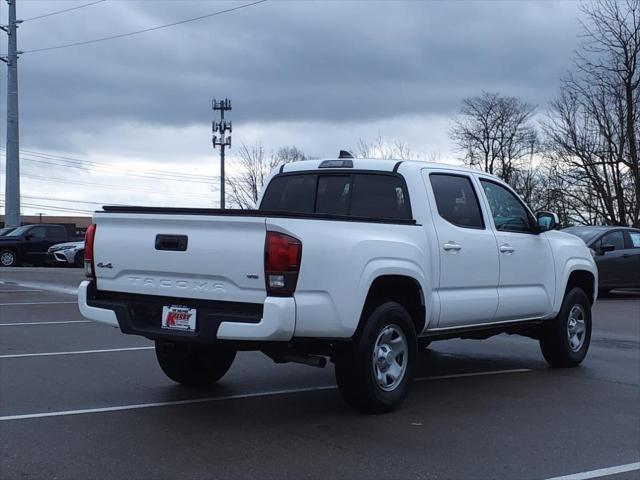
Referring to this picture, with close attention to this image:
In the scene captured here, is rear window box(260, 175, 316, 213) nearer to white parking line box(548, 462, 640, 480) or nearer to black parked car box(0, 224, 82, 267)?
white parking line box(548, 462, 640, 480)

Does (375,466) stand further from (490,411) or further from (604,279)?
(604,279)

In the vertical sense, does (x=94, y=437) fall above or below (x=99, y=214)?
below

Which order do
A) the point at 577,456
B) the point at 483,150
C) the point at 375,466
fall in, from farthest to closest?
the point at 483,150 < the point at 577,456 < the point at 375,466

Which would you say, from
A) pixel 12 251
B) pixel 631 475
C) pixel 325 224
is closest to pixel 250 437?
pixel 325 224

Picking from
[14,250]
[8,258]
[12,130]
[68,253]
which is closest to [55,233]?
[14,250]

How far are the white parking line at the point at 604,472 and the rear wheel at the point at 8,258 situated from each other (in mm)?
28697

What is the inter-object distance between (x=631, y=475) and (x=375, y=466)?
1.64 m

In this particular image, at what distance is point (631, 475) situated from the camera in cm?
518

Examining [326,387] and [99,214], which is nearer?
[99,214]

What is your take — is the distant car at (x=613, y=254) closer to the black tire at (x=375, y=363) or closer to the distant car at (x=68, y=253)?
the black tire at (x=375, y=363)

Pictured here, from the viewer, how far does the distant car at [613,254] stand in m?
17.8

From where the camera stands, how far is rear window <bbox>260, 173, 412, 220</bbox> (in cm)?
718

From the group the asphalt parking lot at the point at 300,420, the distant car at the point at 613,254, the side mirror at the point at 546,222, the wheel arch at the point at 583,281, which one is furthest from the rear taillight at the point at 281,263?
the distant car at the point at 613,254

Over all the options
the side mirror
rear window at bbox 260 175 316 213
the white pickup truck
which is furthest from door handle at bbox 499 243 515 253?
rear window at bbox 260 175 316 213
